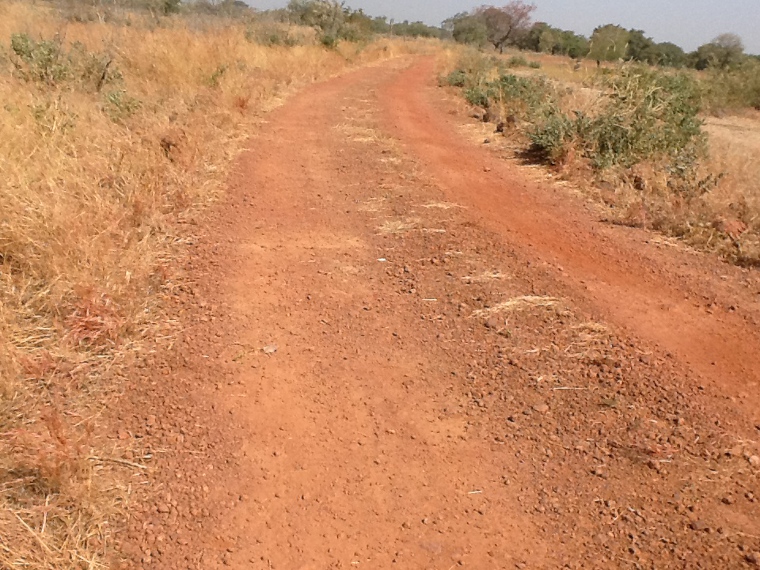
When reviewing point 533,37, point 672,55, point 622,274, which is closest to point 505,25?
point 533,37

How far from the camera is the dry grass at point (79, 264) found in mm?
2305

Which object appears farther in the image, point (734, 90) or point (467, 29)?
point (467, 29)

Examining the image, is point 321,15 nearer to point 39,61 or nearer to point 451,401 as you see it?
point 39,61

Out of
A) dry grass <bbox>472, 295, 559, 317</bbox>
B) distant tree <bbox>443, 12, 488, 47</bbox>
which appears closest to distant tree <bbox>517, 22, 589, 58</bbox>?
distant tree <bbox>443, 12, 488, 47</bbox>

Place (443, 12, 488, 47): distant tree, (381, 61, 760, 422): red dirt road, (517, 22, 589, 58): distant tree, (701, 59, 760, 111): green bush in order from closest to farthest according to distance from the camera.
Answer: (381, 61, 760, 422): red dirt road
(701, 59, 760, 111): green bush
(517, 22, 589, 58): distant tree
(443, 12, 488, 47): distant tree

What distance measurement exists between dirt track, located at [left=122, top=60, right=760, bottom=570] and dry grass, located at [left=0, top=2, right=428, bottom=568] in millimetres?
240

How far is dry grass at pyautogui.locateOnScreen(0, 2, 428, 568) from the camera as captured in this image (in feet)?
7.56

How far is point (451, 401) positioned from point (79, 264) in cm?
245

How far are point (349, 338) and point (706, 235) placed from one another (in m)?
3.31

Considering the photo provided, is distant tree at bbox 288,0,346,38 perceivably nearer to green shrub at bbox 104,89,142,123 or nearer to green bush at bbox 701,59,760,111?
green bush at bbox 701,59,760,111

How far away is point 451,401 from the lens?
10.1 ft

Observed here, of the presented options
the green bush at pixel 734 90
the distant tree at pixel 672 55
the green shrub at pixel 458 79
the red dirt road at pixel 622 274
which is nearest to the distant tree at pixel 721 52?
the distant tree at pixel 672 55

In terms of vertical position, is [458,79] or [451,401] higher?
[458,79]

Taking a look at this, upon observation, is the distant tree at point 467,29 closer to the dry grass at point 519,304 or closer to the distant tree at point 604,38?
the distant tree at point 604,38
